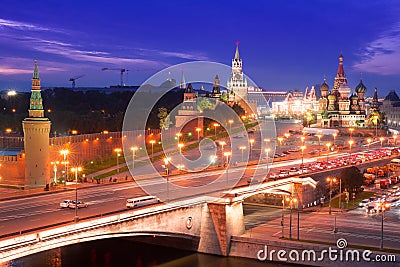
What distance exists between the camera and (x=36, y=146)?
3597 centimetres

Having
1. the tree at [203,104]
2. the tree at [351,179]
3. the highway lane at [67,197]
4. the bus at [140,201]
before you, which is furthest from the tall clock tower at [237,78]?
the bus at [140,201]

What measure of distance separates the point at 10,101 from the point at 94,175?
42.3 m

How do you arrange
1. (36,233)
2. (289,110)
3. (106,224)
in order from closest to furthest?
(36,233) < (106,224) < (289,110)

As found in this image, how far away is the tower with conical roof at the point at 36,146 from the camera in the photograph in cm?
3584

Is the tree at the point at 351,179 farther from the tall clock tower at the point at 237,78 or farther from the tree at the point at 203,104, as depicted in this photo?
the tall clock tower at the point at 237,78

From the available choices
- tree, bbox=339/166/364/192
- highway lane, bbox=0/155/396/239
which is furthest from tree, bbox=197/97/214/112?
highway lane, bbox=0/155/396/239

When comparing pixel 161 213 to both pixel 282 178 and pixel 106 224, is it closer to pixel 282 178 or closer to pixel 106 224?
pixel 106 224

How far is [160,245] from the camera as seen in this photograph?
92.7 ft

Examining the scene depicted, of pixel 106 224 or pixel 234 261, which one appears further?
pixel 234 261

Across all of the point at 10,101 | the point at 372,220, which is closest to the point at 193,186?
the point at 372,220

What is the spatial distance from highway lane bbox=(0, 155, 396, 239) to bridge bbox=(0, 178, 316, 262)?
1.06 m

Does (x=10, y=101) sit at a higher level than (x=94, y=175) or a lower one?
higher

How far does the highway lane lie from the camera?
20.6 metres

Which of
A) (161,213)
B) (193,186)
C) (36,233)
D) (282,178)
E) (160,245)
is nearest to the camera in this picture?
(36,233)
